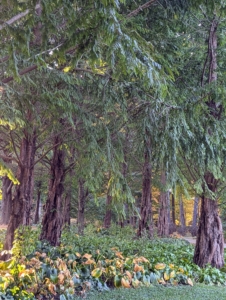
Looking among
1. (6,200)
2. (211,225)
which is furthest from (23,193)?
(6,200)

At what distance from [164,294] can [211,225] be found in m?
2.39

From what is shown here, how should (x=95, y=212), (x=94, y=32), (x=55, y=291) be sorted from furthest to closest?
(x=95, y=212) < (x=55, y=291) < (x=94, y=32)

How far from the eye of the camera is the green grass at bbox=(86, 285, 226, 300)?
14.1 feet

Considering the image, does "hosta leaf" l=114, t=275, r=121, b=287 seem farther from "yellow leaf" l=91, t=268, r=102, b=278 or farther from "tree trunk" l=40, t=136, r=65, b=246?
"tree trunk" l=40, t=136, r=65, b=246

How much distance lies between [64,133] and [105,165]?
1.36 meters

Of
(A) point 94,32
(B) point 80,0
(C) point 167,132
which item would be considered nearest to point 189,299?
(C) point 167,132

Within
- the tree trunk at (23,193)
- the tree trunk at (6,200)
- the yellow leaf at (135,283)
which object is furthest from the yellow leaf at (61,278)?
the tree trunk at (6,200)

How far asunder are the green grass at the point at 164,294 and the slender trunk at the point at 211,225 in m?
1.28

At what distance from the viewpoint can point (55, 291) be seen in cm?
412

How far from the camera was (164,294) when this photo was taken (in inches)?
177

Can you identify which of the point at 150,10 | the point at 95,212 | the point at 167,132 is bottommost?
the point at 95,212

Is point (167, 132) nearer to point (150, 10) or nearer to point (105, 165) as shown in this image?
point (105, 165)

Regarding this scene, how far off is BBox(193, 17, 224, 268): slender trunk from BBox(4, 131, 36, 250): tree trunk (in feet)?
12.3

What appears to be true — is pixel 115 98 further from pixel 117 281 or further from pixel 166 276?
pixel 166 276
